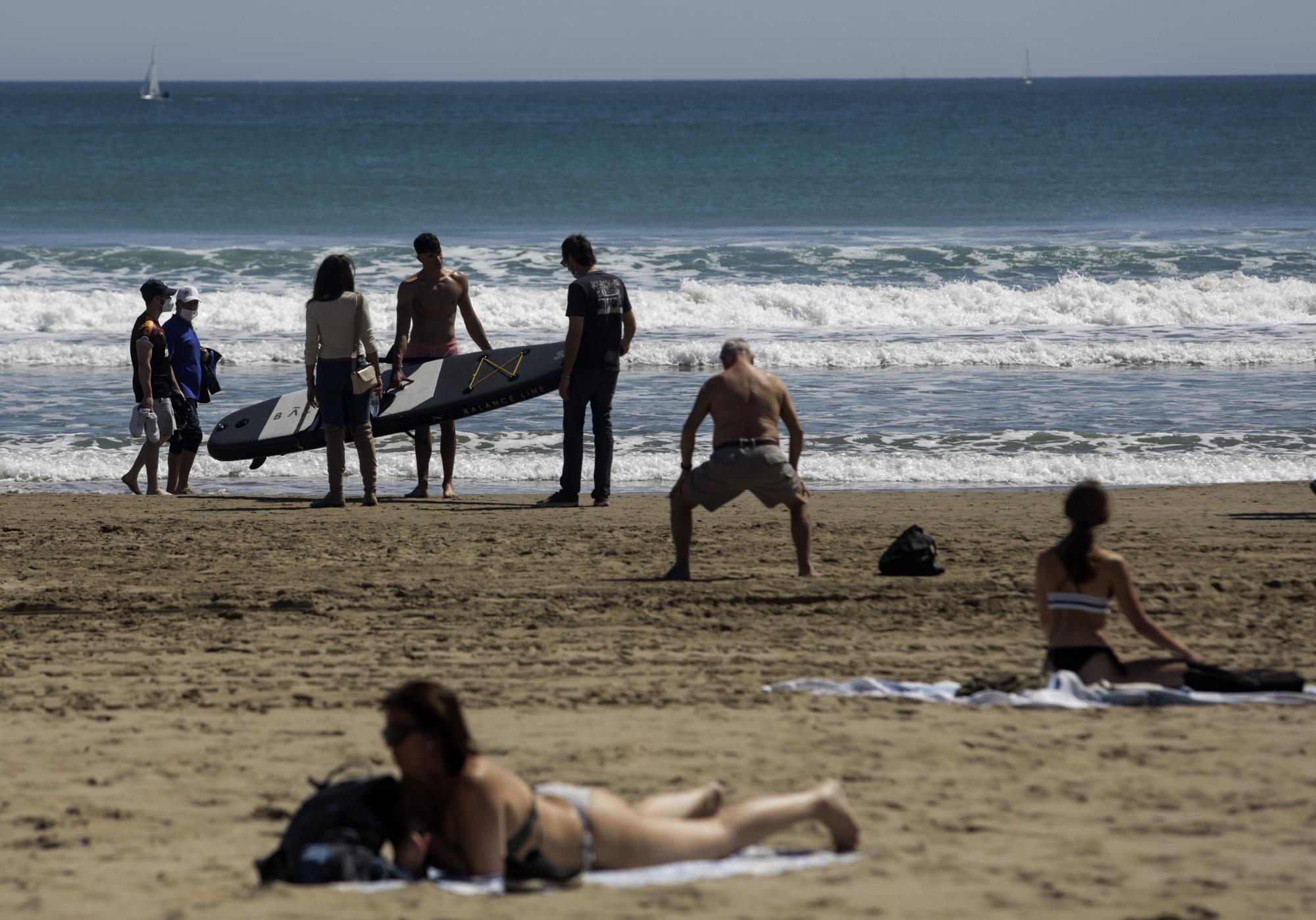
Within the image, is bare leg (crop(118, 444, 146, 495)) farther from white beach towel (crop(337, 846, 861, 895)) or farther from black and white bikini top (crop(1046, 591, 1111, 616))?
white beach towel (crop(337, 846, 861, 895))

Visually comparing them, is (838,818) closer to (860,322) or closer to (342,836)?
(342,836)

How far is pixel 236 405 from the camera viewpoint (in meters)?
13.1

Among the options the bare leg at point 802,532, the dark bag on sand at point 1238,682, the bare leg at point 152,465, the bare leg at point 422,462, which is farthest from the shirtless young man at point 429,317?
the dark bag on sand at point 1238,682

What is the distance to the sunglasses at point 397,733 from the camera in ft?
11.3

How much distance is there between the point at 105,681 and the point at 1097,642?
3822 millimetres

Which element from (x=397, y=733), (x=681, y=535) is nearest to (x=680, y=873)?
(x=397, y=733)

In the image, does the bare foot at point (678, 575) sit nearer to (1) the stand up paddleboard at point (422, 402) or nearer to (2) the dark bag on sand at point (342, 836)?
(1) the stand up paddleboard at point (422, 402)

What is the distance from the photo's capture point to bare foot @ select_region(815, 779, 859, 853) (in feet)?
12.4

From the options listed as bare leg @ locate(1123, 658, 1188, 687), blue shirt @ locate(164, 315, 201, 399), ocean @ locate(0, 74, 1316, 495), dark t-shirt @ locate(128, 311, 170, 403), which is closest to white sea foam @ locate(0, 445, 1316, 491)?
ocean @ locate(0, 74, 1316, 495)

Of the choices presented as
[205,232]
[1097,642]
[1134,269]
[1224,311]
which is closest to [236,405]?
[1097,642]

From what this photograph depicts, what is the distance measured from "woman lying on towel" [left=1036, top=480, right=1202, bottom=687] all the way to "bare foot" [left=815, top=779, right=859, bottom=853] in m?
1.69

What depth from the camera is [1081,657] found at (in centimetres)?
518

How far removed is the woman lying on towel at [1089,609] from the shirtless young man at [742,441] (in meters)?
1.86

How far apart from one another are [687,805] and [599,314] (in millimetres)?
5407
